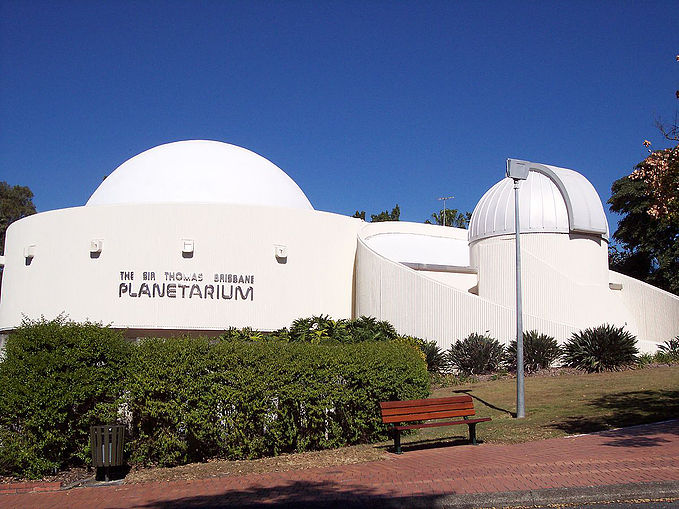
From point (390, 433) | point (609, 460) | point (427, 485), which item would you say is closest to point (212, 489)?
point (427, 485)

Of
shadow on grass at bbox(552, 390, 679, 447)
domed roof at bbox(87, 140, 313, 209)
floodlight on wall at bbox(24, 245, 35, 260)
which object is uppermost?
domed roof at bbox(87, 140, 313, 209)

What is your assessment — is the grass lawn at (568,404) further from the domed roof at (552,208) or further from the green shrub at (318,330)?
the domed roof at (552,208)

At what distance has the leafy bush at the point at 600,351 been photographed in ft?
53.4

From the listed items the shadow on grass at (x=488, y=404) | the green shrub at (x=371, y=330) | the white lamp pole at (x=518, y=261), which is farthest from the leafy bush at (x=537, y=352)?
the white lamp pole at (x=518, y=261)

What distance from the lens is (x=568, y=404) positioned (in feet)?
39.4

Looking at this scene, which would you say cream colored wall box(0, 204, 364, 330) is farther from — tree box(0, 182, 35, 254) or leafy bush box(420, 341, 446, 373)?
tree box(0, 182, 35, 254)

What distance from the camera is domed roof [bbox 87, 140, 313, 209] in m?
24.7

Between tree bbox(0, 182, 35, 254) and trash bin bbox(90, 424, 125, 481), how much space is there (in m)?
45.8

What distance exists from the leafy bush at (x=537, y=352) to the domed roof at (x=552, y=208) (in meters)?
5.15

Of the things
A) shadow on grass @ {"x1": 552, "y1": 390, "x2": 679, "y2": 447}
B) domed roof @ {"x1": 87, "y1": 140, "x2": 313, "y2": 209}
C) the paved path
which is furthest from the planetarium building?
the paved path

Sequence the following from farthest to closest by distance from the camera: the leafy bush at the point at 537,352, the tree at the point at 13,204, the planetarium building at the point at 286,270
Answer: the tree at the point at 13,204 → the planetarium building at the point at 286,270 → the leafy bush at the point at 537,352

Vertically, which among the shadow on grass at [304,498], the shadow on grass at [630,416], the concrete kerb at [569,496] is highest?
the shadow on grass at [630,416]


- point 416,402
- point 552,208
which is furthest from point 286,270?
point 416,402

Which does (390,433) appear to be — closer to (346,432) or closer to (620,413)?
(346,432)
